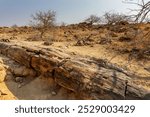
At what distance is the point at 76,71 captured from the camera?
746 cm

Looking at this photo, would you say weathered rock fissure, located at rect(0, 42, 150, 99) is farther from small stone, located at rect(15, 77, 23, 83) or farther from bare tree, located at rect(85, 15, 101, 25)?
bare tree, located at rect(85, 15, 101, 25)

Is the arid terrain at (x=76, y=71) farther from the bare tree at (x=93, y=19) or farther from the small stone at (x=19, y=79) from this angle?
the bare tree at (x=93, y=19)

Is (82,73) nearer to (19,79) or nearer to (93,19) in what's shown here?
(19,79)

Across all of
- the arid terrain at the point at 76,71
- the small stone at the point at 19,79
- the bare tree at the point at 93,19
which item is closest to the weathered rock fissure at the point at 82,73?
the arid terrain at the point at 76,71

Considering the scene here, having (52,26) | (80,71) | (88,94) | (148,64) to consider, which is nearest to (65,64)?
(80,71)

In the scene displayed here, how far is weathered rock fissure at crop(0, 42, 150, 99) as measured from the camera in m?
6.79

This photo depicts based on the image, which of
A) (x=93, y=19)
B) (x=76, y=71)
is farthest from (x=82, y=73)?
(x=93, y=19)

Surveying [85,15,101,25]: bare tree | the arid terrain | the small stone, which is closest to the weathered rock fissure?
the arid terrain

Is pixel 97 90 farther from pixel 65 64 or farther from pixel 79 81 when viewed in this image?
pixel 65 64

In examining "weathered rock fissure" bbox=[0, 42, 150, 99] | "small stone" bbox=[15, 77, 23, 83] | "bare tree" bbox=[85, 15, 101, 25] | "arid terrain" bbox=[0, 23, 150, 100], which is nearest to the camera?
"weathered rock fissure" bbox=[0, 42, 150, 99]

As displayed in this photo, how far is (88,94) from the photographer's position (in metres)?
6.94

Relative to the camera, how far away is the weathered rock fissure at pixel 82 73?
6.79m

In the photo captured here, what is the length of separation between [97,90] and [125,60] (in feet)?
8.30

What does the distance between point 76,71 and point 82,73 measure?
17cm
